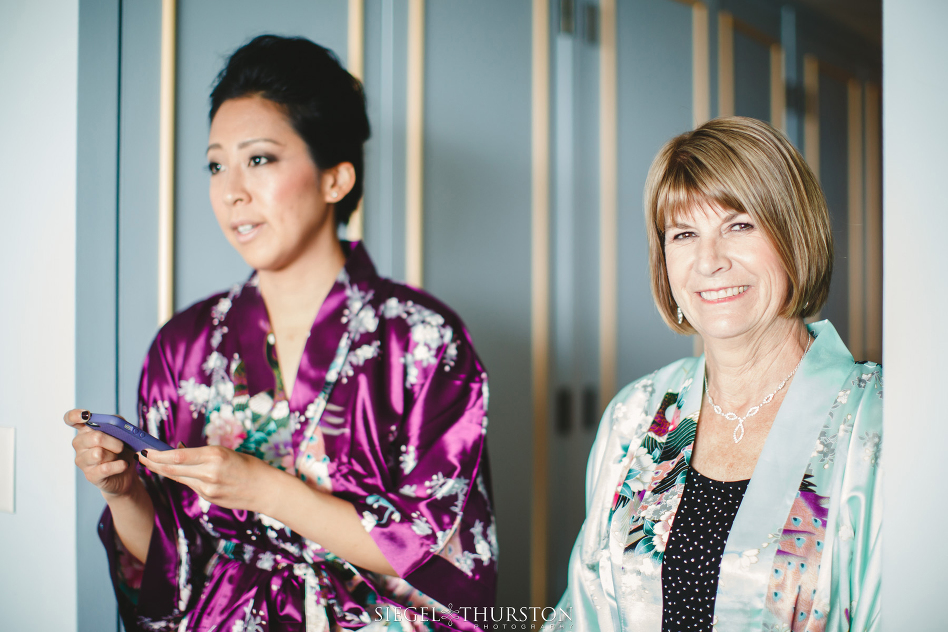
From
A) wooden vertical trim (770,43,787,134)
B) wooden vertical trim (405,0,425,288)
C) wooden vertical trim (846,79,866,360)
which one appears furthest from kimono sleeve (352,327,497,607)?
wooden vertical trim (846,79,866,360)

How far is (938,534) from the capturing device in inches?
22.8

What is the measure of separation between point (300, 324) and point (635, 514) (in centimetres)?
64

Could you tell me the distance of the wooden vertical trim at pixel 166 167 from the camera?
54.6 inches

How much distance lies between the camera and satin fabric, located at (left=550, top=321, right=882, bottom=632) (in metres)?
0.87

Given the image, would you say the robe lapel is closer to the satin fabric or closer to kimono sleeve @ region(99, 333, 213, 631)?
the satin fabric


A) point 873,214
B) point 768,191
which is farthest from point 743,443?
point 873,214

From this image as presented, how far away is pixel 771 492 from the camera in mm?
943

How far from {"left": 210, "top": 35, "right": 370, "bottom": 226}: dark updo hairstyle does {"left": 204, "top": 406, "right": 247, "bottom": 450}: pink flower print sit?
1.45ft

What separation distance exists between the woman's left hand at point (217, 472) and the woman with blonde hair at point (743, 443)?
512 mm

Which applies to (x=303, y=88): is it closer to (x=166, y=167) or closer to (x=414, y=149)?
(x=166, y=167)

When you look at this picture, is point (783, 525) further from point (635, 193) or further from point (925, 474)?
point (635, 193)

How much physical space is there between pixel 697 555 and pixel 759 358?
0.31m

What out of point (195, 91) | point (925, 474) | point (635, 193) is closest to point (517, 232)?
point (635, 193)

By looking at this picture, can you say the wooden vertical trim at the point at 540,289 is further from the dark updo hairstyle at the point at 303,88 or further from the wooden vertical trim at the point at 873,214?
the wooden vertical trim at the point at 873,214
